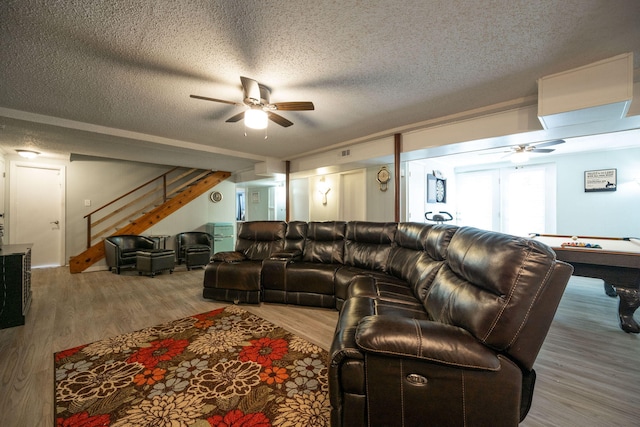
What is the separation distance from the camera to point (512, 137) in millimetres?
3148

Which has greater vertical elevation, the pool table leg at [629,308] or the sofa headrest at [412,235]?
the sofa headrest at [412,235]

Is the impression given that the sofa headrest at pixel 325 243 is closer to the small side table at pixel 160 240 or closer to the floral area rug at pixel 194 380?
the floral area rug at pixel 194 380

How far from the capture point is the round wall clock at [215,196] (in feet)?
24.0

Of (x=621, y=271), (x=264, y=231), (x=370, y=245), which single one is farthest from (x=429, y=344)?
(x=264, y=231)

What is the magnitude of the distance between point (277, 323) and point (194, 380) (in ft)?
3.31

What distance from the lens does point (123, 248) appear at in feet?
17.4

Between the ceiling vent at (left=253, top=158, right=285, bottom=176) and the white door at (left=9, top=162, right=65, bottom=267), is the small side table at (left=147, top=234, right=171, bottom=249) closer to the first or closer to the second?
the white door at (left=9, top=162, right=65, bottom=267)

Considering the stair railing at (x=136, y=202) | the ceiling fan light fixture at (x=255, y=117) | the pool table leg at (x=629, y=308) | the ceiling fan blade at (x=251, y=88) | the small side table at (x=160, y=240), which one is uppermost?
the ceiling fan blade at (x=251, y=88)

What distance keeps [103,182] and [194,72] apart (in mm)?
5467

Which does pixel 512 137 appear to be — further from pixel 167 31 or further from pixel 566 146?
pixel 167 31

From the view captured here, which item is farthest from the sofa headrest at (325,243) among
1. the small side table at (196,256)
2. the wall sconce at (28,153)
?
the wall sconce at (28,153)

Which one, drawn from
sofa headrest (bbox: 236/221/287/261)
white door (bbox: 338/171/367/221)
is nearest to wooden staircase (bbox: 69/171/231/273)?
sofa headrest (bbox: 236/221/287/261)

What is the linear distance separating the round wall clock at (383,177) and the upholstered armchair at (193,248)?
4026 mm

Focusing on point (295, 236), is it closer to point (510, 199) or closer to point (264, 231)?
point (264, 231)
